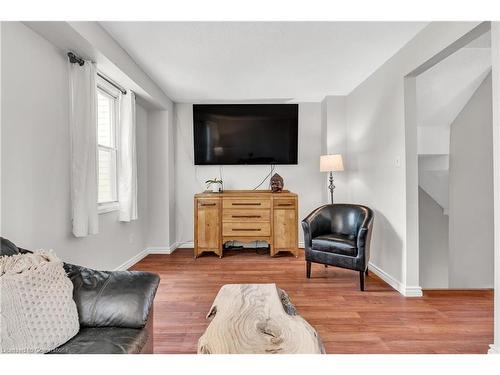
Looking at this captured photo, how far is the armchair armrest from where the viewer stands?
2961 mm

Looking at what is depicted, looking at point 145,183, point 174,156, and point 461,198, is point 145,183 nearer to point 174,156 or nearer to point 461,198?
point 174,156

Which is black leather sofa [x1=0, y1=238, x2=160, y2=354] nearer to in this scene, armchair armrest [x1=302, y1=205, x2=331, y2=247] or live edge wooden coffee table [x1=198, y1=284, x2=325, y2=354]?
live edge wooden coffee table [x1=198, y1=284, x2=325, y2=354]

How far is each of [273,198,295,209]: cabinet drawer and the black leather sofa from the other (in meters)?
2.67

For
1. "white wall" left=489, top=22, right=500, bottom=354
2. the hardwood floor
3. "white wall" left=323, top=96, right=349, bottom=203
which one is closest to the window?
the hardwood floor

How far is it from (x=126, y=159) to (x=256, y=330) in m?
2.63

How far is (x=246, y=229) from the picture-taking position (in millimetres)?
3889

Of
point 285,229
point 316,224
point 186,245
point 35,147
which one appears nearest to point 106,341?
point 35,147

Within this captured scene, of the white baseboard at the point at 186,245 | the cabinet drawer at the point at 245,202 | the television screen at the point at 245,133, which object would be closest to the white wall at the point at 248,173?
the white baseboard at the point at 186,245

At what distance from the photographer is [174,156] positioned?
14.2 feet

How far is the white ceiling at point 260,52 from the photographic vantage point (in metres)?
2.23

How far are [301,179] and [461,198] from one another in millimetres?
2062

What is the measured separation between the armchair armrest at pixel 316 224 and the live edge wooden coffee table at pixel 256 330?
4.88 feet
